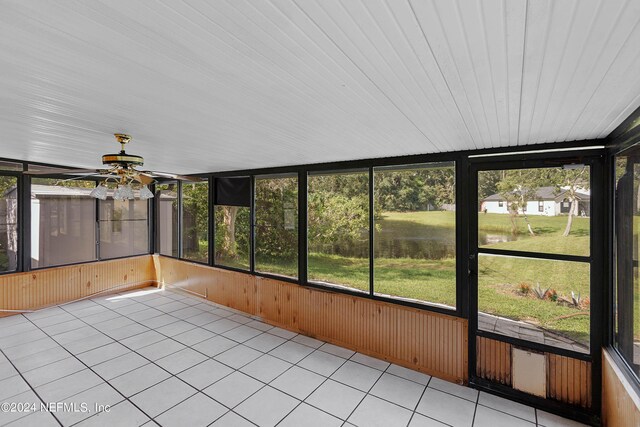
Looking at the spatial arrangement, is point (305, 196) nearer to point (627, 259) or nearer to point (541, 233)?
point (541, 233)

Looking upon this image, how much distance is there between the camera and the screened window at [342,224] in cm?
911

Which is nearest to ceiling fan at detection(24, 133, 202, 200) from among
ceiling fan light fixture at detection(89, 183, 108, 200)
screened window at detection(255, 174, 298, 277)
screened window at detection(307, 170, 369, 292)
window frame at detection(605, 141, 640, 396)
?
ceiling fan light fixture at detection(89, 183, 108, 200)

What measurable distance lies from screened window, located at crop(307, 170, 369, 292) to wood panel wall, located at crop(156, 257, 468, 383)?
3.86 meters

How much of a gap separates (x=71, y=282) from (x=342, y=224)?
6631mm

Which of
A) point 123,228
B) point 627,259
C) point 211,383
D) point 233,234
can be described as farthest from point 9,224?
point 627,259

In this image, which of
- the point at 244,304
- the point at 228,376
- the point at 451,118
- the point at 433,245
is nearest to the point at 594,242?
the point at 451,118

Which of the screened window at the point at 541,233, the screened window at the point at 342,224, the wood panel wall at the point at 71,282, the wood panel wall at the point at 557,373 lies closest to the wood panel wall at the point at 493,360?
the wood panel wall at the point at 557,373

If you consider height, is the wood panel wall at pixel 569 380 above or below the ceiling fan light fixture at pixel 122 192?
below

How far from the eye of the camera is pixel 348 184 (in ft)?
30.1

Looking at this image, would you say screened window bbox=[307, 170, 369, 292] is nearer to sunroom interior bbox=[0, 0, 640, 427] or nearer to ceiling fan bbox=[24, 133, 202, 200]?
sunroom interior bbox=[0, 0, 640, 427]

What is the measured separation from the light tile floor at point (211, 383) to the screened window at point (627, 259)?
97cm

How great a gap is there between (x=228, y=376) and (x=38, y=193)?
5092mm

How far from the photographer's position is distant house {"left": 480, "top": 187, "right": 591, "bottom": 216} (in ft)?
9.27

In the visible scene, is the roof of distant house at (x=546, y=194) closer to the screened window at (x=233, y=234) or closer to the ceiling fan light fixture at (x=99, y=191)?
the ceiling fan light fixture at (x=99, y=191)
